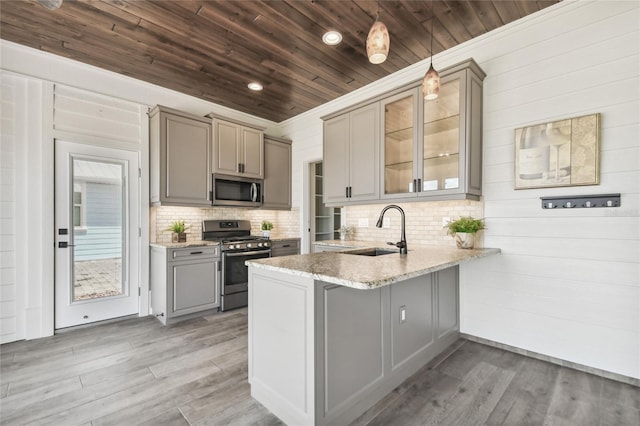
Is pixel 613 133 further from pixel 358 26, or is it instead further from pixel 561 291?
pixel 358 26

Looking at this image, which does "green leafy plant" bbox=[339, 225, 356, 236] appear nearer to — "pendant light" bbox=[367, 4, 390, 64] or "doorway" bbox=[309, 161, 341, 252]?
"doorway" bbox=[309, 161, 341, 252]

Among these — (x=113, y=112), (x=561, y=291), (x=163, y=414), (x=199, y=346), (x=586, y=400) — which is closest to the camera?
(x=163, y=414)

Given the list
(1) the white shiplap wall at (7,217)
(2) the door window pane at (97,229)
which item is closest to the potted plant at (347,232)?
(2) the door window pane at (97,229)

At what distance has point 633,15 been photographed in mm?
2070

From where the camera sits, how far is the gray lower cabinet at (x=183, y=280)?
3.33 metres

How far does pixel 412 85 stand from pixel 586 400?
9.04 ft

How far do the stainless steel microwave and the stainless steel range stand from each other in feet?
1.25

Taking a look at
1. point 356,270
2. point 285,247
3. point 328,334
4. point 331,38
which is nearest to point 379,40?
point 356,270

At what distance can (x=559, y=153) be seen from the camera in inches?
91.2

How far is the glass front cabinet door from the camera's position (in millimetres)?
2523

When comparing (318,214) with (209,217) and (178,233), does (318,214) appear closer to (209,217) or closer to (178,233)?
(209,217)

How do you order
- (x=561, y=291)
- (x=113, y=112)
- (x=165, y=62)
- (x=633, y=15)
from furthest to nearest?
(x=113, y=112) → (x=165, y=62) → (x=561, y=291) → (x=633, y=15)

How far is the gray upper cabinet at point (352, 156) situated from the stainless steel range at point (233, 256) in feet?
4.13

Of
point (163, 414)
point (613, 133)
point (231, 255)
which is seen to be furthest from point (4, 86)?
point (613, 133)
